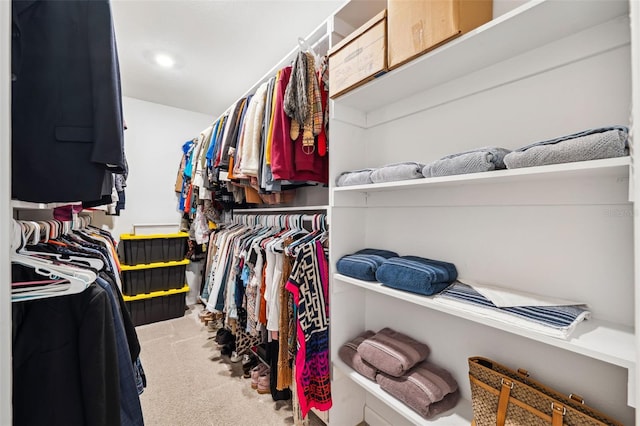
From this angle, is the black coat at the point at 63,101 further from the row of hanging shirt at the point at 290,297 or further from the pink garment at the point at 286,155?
the row of hanging shirt at the point at 290,297

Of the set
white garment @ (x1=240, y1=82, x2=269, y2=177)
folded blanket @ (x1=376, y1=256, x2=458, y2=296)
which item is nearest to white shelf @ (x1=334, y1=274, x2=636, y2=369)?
folded blanket @ (x1=376, y1=256, x2=458, y2=296)

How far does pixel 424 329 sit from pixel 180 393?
5.53 ft

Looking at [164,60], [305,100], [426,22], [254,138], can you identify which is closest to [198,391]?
[254,138]

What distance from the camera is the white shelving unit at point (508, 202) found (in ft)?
2.57

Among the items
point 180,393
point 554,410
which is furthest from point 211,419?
point 554,410

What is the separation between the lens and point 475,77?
1.11 m

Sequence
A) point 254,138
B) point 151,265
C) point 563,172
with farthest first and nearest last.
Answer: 1. point 151,265
2. point 254,138
3. point 563,172

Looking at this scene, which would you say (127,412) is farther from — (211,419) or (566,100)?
(566,100)

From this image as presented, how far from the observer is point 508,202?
101 centimetres

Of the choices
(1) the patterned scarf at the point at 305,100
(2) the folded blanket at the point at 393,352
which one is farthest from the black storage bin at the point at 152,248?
(2) the folded blanket at the point at 393,352

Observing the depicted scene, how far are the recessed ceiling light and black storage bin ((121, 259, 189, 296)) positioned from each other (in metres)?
2.06

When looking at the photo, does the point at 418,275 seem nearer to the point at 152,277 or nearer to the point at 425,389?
the point at 425,389

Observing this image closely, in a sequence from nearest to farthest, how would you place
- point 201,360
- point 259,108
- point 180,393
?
point 259,108 → point 180,393 → point 201,360

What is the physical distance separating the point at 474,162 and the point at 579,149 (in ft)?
0.82
